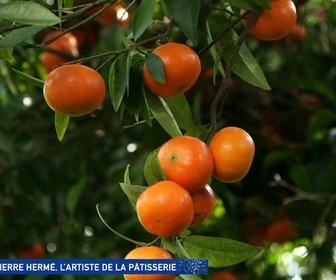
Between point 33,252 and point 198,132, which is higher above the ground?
point 198,132

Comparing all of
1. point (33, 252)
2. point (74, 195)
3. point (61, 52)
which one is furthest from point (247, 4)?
point (33, 252)

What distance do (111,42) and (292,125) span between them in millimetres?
639

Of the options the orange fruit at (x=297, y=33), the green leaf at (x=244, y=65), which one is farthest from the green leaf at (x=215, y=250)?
the orange fruit at (x=297, y=33)

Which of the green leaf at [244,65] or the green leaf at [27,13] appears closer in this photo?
the green leaf at [27,13]

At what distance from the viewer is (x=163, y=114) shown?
2.97 feet

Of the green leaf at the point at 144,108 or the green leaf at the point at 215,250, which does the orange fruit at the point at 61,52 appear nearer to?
the green leaf at the point at 144,108

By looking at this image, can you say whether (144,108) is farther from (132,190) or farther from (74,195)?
(74,195)

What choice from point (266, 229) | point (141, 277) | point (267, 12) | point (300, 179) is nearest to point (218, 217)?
point (266, 229)

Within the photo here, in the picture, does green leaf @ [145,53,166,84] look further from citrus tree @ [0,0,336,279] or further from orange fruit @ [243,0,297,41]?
citrus tree @ [0,0,336,279]

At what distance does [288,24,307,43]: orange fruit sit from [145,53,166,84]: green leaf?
1.05 meters

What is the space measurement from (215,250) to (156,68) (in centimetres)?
18

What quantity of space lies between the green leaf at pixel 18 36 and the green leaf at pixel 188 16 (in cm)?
13

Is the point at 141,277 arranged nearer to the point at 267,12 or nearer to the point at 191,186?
the point at 191,186

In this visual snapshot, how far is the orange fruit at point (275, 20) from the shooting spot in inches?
37.7
